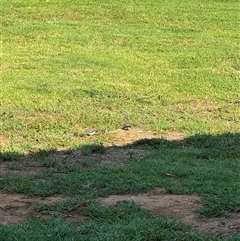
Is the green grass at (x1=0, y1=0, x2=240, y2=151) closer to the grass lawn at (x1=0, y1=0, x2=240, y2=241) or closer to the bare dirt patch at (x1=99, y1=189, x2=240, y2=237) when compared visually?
the grass lawn at (x1=0, y1=0, x2=240, y2=241)

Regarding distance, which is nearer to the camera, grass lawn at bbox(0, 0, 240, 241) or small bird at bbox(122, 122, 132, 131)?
grass lawn at bbox(0, 0, 240, 241)

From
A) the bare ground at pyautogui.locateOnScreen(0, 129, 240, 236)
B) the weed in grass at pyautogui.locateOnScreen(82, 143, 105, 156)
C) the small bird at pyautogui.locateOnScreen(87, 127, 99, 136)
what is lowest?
the small bird at pyautogui.locateOnScreen(87, 127, 99, 136)

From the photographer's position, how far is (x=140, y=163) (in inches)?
255

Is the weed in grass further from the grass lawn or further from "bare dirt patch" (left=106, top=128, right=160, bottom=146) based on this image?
"bare dirt patch" (left=106, top=128, right=160, bottom=146)

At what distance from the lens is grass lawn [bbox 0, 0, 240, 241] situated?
16.3 ft

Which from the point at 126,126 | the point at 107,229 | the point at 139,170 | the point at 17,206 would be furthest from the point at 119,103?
the point at 107,229

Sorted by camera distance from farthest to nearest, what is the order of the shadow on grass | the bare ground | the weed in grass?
the weed in grass, the shadow on grass, the bare ground

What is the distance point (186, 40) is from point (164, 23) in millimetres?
1630

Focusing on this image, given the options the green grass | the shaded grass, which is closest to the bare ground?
the shaded grass

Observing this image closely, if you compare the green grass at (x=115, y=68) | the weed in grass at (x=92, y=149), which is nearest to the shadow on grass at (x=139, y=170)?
the weed in grass at (x=92, y=149)

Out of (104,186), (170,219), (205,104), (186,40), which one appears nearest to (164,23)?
(186,40)

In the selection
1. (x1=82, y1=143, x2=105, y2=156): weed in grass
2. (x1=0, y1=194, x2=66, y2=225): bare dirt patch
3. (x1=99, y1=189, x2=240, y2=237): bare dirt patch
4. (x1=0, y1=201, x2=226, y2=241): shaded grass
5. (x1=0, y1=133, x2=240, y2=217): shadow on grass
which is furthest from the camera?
(x1=82, y1=143, x2=105, y2=156): weed in grass

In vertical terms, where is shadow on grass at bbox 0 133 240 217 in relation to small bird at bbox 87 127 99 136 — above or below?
above

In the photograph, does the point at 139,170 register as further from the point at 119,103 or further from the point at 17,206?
the point at 119,103
